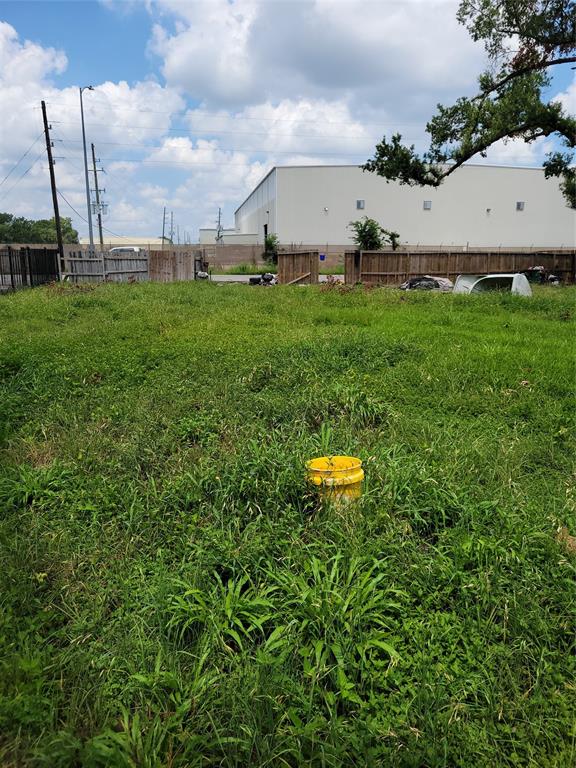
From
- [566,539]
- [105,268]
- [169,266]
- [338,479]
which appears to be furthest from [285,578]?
[169,266]

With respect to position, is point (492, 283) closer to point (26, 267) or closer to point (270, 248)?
point (26, 267)

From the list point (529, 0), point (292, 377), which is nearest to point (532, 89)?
point (529, 0)

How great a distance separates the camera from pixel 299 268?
2395 centimetres

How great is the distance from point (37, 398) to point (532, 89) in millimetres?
19662

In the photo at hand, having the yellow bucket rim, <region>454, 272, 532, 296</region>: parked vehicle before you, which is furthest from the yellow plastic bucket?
<region>454, 272, 532, 296</region>: parked vehicle

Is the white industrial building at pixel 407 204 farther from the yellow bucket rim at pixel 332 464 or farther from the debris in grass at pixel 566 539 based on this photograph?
the debris in grass at pixel 566 539

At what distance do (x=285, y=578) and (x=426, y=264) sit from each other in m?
22.5

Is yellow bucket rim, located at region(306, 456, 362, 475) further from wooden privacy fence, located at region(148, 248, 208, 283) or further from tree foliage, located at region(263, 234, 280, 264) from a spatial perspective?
tree foliage, located at region(263, 234, 280, 264)

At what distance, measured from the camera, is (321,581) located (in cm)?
250

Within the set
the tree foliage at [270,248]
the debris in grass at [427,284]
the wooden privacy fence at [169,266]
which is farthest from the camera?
the tree foliage at [270,248]

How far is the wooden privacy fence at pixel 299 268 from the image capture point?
23656 millimetres

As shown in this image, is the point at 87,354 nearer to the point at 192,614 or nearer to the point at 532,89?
the point at 192,614

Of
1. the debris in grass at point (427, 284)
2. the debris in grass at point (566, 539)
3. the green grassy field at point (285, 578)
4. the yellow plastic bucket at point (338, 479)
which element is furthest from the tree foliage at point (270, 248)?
the debris in grass at point (566, 539)

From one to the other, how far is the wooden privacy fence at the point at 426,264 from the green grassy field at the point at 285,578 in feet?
58.2
